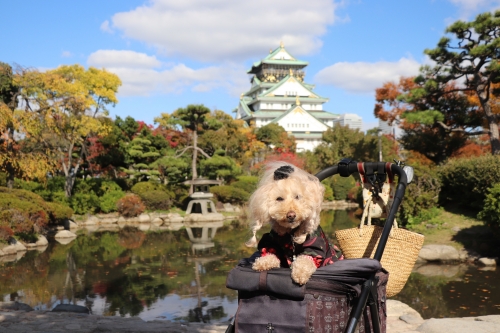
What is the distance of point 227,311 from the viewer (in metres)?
6.30

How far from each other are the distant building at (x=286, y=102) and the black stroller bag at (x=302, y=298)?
115 ft

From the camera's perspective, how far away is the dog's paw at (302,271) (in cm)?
177

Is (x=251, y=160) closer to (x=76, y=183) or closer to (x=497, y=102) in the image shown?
(x=76, y=183)

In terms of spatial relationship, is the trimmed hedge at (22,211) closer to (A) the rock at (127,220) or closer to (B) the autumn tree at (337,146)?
(A) the rock at (127,220)

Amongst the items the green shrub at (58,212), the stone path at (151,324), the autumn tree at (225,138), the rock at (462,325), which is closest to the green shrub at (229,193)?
the autumn tree at (225,138)

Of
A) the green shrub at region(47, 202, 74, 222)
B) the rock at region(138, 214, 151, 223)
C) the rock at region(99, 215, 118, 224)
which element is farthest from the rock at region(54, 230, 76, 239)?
the rock at region(138, 214, 151, 223)

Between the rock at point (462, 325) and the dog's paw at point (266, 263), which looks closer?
the dog's paw at point (266, 263)

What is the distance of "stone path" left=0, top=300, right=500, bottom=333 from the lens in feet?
14.1

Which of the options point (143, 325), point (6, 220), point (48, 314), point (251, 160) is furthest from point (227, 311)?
point (251, 160)

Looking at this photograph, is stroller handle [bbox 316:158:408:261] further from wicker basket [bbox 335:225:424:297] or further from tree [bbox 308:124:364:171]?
tree [bbox 308:124:364:171]

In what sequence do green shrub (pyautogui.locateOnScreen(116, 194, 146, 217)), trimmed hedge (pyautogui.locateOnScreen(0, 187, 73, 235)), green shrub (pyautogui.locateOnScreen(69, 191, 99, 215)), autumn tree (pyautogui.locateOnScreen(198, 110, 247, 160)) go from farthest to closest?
autumn tree (pyautogui.locateOnScreen(198, 110, 247, 160)) → green shrub (pyautogui.locateOnScreen(116, 194, 146, 217)) → green shrub (pyautogui.locateOnScreen(69, 191, 99, 215)) → trimmed hedge (pyautogui.locateOnScreen(0, 187, 73, 235))

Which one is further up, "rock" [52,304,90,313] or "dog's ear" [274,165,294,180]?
"dog's ear" [274,165,294,180]

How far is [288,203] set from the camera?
1963 mm

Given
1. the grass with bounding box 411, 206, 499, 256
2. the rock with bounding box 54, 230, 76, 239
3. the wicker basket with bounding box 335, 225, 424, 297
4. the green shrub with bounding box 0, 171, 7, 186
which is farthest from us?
the green shrub with bounding box 0, 171, 7, 186
